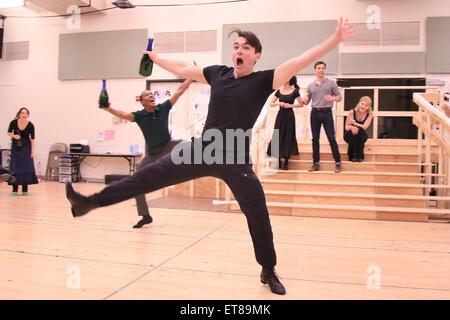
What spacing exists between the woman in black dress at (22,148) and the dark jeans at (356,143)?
5.60 m

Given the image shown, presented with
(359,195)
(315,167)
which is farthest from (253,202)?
(315,167)

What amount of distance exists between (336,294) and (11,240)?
3094mm

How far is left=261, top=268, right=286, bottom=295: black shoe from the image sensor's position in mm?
2496

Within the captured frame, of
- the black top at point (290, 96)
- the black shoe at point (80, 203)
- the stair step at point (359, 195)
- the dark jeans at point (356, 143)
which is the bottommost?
the stair step at point (359, 195)

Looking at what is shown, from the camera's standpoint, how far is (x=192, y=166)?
232 centimetres

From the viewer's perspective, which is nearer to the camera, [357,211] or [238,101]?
[238,101]

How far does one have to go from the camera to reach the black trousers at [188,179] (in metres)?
2.29

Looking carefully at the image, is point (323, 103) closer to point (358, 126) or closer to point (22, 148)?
point (358, 126)

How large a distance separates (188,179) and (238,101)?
1.81ft

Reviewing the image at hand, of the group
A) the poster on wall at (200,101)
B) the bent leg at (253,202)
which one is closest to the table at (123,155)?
Result: the poster on wall at (200,101)

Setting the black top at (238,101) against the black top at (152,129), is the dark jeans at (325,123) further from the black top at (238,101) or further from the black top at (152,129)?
the black top at (238,101)

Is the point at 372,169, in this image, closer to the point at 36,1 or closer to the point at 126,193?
the point at 126,193

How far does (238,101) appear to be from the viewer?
2318 millimetres

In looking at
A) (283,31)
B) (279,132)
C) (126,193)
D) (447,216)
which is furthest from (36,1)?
(447,216)
